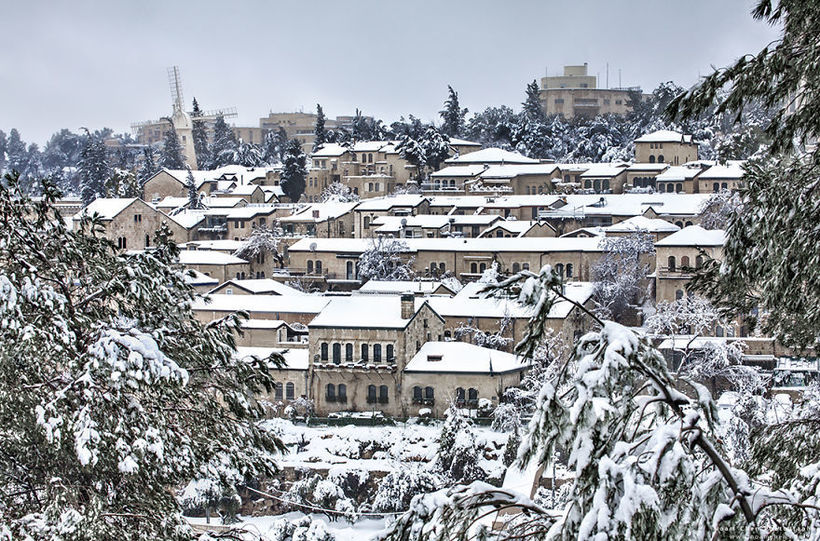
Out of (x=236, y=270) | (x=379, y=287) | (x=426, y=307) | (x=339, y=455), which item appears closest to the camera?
(x=339, y=455)

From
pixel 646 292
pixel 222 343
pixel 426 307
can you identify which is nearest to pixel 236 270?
pixel 426 307

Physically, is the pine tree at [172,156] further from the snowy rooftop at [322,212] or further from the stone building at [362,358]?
the stone building at [362,358]

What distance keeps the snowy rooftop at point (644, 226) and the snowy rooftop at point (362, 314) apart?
14.9 metres

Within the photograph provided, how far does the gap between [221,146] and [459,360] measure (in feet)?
243

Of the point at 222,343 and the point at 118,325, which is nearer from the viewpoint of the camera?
the point at 118,325

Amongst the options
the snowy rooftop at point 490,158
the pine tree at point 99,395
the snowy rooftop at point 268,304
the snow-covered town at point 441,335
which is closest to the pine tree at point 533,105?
the snow-covered town at point 441,335

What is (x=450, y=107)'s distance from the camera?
94875 mm

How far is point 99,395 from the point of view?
352 inches

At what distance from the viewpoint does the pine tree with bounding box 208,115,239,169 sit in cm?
10138

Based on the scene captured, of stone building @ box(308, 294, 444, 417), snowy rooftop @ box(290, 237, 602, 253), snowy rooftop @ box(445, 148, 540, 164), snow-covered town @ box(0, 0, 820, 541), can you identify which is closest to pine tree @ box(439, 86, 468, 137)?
snow-covered town @ box(0, 0, 820, 541)

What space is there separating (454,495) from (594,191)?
63.4 m

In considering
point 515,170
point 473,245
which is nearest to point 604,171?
point 515,170

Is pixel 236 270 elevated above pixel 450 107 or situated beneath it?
situated beneath

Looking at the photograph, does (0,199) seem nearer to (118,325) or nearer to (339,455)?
(118,325)
